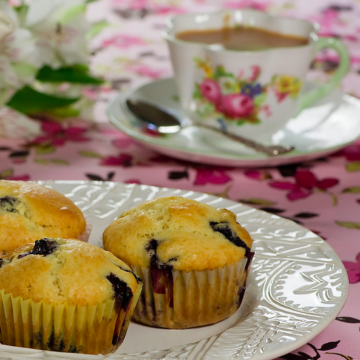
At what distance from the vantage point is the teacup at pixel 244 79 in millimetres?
1684

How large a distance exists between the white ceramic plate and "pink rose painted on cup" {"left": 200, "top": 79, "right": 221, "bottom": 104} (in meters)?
0.46

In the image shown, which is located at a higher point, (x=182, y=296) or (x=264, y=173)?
(x=182, y=296)

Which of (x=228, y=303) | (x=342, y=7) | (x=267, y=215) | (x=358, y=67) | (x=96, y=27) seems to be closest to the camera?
(x=228, y=303)

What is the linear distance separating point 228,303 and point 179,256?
13 cm

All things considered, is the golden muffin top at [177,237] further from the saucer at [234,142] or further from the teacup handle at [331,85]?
the teacup handle at [331,85]

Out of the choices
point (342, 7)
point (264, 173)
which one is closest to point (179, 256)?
point (264, 173)

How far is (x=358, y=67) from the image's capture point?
2426 millimetres

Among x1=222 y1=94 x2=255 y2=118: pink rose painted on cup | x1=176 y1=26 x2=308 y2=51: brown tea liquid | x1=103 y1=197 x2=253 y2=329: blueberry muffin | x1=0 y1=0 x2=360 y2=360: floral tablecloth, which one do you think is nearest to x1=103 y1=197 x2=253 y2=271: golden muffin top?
x1=103 y1=197 x2=253 y2=329: blueberry muffin

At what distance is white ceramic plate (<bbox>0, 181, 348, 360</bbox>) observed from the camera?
88 centimetres

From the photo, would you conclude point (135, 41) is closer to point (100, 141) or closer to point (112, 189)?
point (100, 141)

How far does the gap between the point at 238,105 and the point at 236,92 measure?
0.14 feet

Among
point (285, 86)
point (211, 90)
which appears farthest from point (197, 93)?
point (285, 86)

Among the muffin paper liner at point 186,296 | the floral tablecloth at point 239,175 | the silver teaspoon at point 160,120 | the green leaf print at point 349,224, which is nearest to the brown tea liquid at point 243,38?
the silver teaspoon at point 160,120

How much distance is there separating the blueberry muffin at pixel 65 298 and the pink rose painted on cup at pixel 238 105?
0.85 m
